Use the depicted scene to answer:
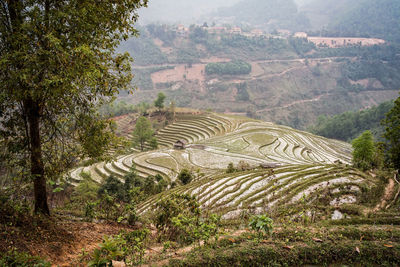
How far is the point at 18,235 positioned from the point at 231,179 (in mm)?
14411

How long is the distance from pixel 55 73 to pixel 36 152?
6.69 feet

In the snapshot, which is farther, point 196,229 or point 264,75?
point 264,75

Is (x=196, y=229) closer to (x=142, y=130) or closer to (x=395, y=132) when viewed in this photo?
(x=395, y=132)

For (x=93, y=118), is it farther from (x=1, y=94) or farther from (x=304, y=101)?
(x=304, y=101)

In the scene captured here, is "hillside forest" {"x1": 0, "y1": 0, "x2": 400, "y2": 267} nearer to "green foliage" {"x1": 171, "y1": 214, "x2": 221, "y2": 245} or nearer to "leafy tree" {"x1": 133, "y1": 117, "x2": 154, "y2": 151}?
"green foliage" {"x1": 171, "y1": 214, "x2": 221, "y2": 245}

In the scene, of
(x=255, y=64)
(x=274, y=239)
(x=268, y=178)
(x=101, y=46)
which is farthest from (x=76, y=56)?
(x=255, y=64)

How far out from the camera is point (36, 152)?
559 cm

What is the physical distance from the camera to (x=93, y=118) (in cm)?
602

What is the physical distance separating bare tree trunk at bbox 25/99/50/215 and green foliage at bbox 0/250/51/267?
1.64 meters

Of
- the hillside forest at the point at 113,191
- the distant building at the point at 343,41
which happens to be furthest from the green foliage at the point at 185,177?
the distant building at the point at 343,41

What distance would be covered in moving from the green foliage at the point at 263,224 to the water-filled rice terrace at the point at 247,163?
85.7 inches

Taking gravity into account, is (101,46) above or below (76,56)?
above

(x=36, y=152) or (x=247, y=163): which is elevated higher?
(x=36, y=152)

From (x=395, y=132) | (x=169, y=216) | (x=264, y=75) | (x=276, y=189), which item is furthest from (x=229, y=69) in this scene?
(x=169, y=216)
